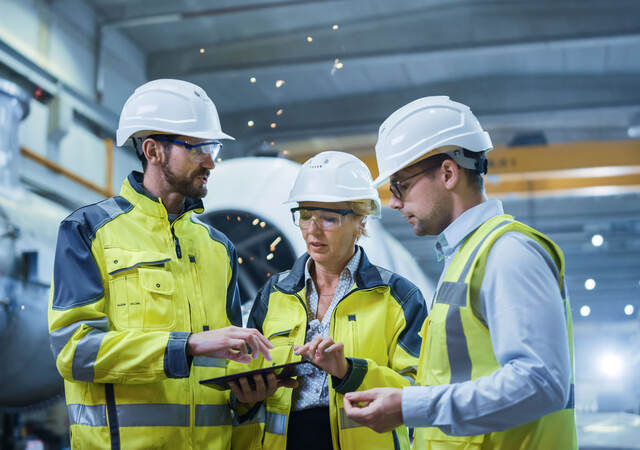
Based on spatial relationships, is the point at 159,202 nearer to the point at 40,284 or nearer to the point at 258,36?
the point at 40,284

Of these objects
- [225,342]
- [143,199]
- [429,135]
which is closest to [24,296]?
[143,199]

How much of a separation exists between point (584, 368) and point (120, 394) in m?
10.2

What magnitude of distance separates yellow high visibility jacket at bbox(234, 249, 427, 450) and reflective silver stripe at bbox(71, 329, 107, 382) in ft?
2.21

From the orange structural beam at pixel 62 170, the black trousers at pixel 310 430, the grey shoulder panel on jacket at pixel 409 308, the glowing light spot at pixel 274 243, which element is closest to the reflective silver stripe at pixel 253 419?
the black trousers at pixel 310 430

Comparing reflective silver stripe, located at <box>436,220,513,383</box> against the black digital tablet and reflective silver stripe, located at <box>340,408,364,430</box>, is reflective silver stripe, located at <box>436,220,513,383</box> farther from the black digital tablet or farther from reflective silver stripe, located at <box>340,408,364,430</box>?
reflective silver stripe, located at <box>340,408,364,430</box>

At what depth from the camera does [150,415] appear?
89.9 inches

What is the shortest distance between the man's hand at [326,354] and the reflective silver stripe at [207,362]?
380 mm

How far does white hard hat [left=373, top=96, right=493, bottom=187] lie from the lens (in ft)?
6.95

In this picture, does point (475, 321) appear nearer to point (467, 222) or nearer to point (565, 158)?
point (467, 222)

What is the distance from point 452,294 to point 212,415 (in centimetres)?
105

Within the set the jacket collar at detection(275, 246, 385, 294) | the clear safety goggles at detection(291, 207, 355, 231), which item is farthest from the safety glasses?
the clear safety goggles at detection(291, 207, 355, 231)

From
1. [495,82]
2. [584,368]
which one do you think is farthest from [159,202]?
[584,368]

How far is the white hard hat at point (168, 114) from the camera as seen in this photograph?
2572 mm

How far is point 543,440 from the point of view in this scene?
1.76 meters
